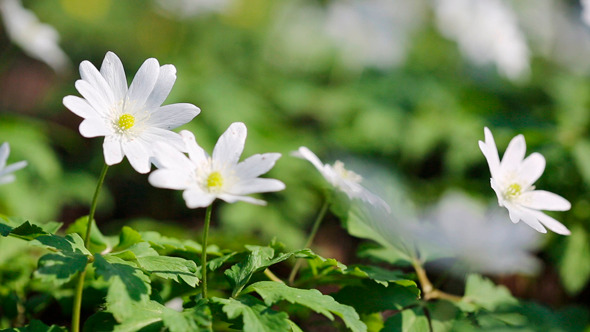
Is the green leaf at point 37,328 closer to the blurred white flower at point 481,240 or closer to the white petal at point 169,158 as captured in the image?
the white petal at point 169,158

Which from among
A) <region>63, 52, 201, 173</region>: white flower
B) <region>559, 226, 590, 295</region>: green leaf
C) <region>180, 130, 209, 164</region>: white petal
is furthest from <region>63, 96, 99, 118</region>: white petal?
<region>559, 226, 590, 295</region>: green leaf

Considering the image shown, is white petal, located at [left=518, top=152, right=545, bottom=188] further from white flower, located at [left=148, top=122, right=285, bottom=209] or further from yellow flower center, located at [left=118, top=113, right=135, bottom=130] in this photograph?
yellow flower center, located at [left=118, top=113, right=135, bottom=130]

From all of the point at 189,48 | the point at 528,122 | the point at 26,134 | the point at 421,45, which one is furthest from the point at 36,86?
the point at 528,122

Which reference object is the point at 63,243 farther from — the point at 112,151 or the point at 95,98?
the point at 95,98

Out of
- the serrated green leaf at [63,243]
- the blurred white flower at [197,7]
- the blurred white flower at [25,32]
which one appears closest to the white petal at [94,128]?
the serrated green leaf at [63,243]

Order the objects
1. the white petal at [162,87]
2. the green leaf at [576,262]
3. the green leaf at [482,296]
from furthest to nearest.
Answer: the green leaf at [576,262] → the green leaf at [482,296] → the white petal at [162,87]

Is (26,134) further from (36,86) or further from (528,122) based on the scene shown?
(36,86)

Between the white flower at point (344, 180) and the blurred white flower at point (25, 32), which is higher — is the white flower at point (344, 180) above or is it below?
below
